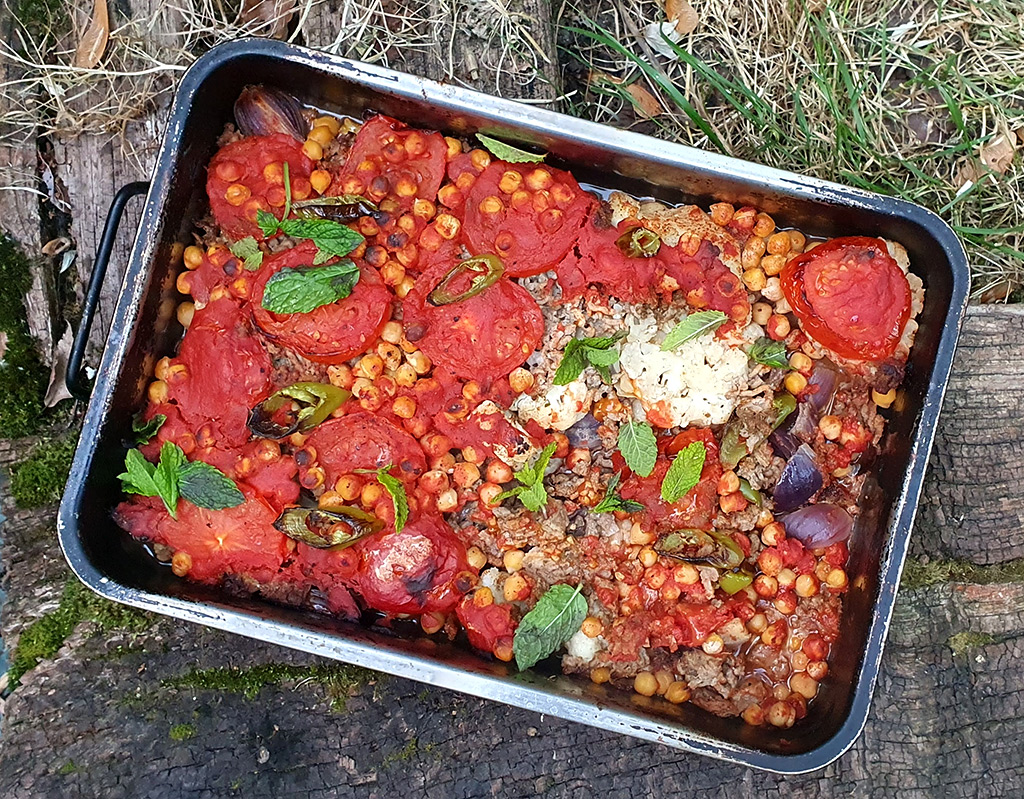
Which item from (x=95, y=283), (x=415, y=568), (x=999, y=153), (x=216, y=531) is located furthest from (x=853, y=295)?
(x=95, y=283)

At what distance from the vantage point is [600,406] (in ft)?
9.19

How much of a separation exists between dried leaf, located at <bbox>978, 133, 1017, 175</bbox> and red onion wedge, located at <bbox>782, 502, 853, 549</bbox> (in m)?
1.60

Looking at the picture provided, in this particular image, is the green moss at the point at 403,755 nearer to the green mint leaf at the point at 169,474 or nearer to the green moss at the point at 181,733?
the green moss at the point at 181,733

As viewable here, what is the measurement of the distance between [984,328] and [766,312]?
0.81m

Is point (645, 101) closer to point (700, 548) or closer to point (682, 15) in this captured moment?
point (682, 15)

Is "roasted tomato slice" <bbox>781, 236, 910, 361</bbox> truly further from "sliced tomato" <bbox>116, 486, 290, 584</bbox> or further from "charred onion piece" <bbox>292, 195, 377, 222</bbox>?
"sliced tomato" <bbox>116, 486, 290, 584</bbox>

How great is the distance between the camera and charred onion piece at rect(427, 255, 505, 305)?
2645 mm

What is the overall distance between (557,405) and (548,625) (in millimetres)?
704

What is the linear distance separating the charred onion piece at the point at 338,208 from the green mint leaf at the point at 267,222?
0.08 meters

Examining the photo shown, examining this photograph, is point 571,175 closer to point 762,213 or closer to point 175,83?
point 762,213

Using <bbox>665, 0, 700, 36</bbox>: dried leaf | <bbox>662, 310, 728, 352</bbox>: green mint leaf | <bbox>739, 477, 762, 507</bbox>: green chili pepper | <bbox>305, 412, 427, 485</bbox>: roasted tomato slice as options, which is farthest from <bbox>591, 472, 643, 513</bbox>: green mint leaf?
<bbox>665, 0, 700, 36</bbox>: dried leaf

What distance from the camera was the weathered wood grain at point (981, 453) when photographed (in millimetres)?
2871

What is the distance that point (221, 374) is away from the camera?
2.69 meters

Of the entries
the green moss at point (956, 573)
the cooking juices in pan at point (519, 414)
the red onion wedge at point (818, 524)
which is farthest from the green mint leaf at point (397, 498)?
the green moss at point (956, 573)
